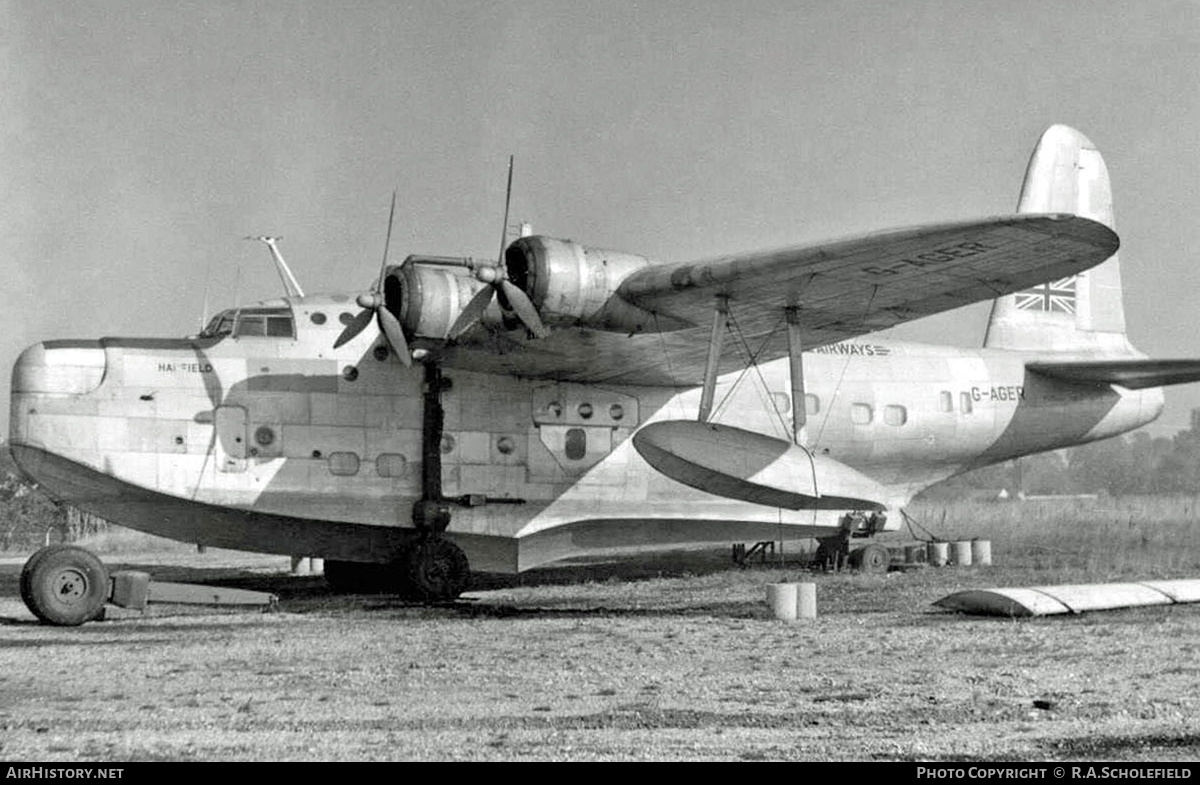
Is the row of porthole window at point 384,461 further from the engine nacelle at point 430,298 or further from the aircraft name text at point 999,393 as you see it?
the aircraft name text at point 999,393

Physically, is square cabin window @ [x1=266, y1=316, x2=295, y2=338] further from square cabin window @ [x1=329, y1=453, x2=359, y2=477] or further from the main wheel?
the main wheel

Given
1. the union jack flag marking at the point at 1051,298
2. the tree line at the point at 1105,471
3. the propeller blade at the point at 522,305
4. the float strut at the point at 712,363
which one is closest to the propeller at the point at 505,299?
the propeller blade at the point at 522,305

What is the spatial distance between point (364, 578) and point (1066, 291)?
12409mm

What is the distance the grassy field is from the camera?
5664 millimetres

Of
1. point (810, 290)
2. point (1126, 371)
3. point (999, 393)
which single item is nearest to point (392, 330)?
point (810, 290)

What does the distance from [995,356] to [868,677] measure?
12.2m

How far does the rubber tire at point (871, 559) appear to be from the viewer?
1739 cm

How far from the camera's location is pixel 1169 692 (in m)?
6.87

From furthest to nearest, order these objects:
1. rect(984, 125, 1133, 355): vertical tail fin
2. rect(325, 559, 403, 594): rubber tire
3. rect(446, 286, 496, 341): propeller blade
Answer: rect(984, 125, 1133, 355): vertical tail fin, rect(325, 559, 403, 594): rubber tire, rect(446, 286, 496, 341): propeller blade

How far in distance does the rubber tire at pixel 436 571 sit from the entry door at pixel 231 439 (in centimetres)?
228

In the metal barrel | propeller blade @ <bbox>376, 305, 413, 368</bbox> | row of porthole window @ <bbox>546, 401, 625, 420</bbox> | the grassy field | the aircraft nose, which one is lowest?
the grassy field

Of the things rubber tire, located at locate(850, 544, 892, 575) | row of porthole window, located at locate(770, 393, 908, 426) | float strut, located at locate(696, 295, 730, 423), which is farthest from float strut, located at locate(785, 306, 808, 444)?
rubber tire, located at locate(850, 544, 892, 575)

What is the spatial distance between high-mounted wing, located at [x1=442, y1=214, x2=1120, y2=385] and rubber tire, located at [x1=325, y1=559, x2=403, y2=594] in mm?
3097

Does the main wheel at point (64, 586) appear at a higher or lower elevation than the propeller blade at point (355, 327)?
lower
